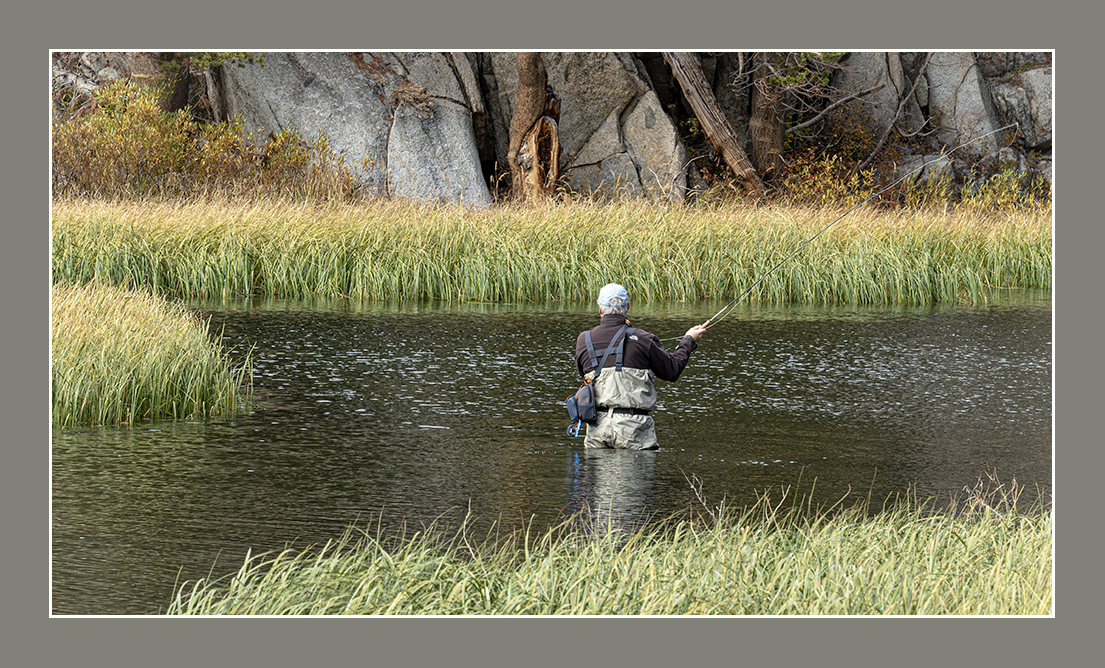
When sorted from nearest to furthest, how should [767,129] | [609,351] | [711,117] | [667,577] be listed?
[667,577] < [609,351] < [711,117] < [767,129]

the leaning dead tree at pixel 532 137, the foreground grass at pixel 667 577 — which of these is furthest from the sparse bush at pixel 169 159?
the foreground grass at pixel 667 577

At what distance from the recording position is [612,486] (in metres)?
7.48

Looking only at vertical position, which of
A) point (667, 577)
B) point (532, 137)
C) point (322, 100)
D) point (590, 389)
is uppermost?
point (322, 100)

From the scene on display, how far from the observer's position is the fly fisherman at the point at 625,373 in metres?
8.14

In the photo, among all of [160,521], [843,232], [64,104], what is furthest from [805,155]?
[160,521]

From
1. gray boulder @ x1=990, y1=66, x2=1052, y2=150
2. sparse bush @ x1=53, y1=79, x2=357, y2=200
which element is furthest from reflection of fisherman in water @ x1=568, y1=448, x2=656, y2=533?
gray boulder @ x1=990, y1=66, x2=1052, y2=150

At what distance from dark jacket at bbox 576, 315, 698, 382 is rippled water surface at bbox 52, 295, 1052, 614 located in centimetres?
61

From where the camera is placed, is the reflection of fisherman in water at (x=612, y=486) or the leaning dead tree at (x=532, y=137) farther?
the leaning dead tree at (x=532, y=137)

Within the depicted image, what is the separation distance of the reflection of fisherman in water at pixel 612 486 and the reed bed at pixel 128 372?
3.10m

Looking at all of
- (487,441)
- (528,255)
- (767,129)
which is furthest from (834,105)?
(487,441)

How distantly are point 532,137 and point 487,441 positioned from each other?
1848 cm

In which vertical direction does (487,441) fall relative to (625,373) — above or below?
below

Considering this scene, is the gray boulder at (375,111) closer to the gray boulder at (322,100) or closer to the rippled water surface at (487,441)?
the gray boulder at (322,100)

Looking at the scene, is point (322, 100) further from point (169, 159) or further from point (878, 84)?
point (878, 84)
